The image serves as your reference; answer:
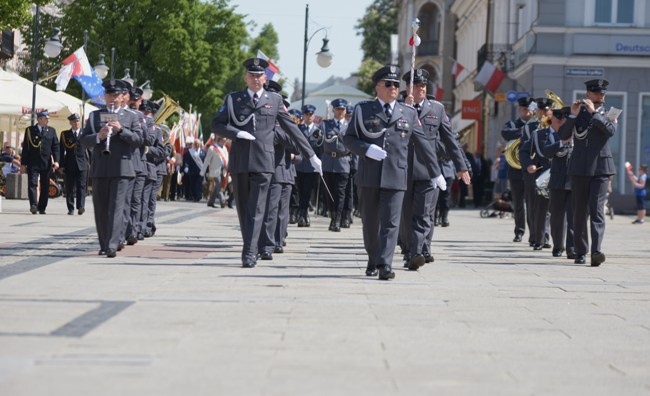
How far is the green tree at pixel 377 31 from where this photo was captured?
113 metres

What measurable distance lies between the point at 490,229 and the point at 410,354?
58.8ft

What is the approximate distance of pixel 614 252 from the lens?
18.3 metres

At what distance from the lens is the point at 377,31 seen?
114 meters

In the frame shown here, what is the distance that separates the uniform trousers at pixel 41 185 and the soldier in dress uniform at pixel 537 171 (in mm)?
10230

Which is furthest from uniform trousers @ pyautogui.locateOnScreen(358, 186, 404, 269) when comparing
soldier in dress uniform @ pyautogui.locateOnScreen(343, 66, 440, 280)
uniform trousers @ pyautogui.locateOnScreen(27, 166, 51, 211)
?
uniform trousers @ pyautogui.locateOnScreen(27, 166, 51, 211)

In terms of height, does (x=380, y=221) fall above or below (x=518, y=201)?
below

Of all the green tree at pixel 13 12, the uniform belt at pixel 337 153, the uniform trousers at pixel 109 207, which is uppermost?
the green tree at pixel 13 12

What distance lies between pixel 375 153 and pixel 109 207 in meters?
3.54

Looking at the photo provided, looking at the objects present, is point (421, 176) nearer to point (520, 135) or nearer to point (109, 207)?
point (109, 207)

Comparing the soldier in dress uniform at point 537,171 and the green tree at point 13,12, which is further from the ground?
the green tree at point 13,12

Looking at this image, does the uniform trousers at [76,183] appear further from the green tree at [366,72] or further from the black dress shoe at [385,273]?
the green tree at [366,72]

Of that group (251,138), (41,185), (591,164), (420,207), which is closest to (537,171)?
(591,164)

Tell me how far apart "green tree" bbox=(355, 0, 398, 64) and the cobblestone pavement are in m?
97.7

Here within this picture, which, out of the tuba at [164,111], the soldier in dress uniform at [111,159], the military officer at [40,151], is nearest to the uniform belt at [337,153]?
the tuba at [164,111]
